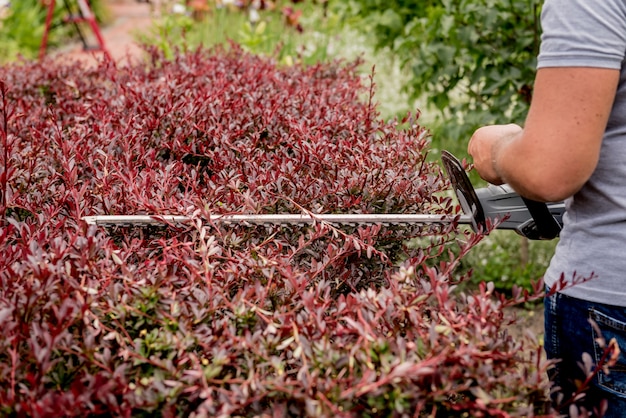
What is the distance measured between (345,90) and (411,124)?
3.11 feet

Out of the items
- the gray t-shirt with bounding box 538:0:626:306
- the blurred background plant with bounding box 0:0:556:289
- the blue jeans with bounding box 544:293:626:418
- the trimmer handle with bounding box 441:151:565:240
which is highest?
the gray t-shirt with bounding box 538:0:626:306

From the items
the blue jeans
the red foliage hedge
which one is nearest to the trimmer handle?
the red foliage hedge

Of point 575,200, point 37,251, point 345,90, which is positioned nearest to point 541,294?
point 575,200

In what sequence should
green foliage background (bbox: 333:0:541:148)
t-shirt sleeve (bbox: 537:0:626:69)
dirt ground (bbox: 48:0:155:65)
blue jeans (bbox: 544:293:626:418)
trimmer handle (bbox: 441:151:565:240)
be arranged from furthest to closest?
dirt ground (bbox: 48:0:155:65) < green foliage background (bbox: 333:0:541:148) < trimmer handle (bbox: 441:151:565:240) < blue jeans (bbox: 544:293:626:418) < t-shirt sleeve (bbox: 537:0:626:69)

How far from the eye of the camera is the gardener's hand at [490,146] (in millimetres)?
1472

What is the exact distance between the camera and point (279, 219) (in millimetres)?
1758

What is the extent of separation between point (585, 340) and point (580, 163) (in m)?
0.43

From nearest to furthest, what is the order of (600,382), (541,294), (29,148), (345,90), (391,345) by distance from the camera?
(391,345), (541,294), (600,382), (29,148), (345,90)

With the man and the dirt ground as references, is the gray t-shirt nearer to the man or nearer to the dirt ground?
the man

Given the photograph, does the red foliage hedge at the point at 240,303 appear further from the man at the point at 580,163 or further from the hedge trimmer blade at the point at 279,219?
the man at the point at 580,163

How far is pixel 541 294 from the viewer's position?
135 centimetres

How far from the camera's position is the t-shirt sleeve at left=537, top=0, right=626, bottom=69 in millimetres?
1207

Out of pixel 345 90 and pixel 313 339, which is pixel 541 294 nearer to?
pixel 313 339

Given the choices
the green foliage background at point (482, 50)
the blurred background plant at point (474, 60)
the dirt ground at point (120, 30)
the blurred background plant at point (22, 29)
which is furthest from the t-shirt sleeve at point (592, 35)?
the dirt ground at point (120, 30)
